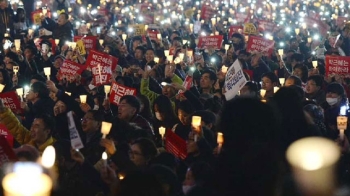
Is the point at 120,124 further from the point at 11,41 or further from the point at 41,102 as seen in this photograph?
the point at 11,41

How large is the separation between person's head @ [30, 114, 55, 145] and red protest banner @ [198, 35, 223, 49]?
813cm

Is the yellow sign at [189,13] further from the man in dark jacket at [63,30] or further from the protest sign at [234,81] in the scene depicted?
the protest sign at [234,81]

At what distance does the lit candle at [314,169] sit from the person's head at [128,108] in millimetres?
3569

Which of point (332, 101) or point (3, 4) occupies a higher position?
point (332, 101)

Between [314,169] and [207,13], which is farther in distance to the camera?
[207,13]

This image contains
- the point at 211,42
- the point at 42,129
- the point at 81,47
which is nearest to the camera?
the point at 42,129

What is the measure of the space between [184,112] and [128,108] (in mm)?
555

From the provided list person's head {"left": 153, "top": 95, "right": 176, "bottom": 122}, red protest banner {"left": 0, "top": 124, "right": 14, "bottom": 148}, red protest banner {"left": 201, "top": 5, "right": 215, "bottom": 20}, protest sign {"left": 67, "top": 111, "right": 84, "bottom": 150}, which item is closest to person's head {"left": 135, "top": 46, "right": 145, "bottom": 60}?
person's head {"left": 153, "top": 95, "right": 176, "bottom": 122}

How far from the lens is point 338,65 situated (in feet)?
35.0

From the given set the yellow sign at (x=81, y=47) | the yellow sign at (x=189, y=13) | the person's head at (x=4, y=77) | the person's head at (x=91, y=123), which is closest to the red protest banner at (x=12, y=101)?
the person's head at (x=4, y=77)

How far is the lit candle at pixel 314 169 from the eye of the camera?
339 centimetres

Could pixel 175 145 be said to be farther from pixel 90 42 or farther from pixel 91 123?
pixel 90 42

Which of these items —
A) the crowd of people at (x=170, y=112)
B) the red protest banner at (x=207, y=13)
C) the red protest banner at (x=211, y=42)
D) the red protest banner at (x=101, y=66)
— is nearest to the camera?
the crowd of people at (x=170, y=112)

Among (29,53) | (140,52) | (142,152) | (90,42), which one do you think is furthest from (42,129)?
(90,42)
